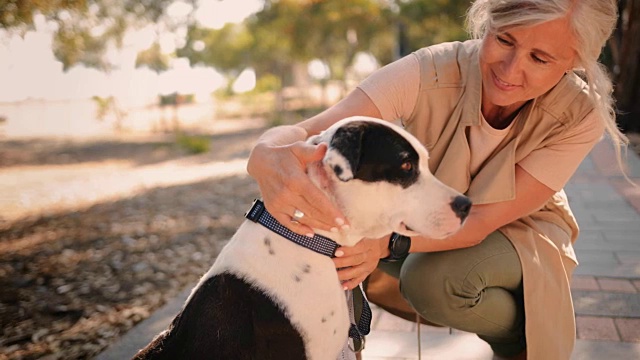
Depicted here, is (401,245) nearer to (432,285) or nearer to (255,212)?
(432,285)

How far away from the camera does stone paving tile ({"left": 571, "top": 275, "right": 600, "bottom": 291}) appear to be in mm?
3652

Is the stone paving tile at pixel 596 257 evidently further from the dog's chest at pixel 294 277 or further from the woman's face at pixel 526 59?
the dog's chest at pixel 294 277

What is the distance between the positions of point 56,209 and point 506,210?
5721 millimetres

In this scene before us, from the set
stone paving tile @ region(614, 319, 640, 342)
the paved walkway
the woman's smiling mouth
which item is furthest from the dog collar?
stone paving tile @ region(614, 319, 640, 342)

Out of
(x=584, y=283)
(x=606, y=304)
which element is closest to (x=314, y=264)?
(x=606, y=304)

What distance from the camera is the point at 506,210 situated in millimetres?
2400

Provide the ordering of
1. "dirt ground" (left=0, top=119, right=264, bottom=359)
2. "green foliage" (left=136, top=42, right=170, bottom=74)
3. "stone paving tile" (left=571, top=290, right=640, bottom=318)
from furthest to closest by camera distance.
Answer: "green foliage" (left=136, top=42, right=170, bottom=74), "dirt ground" (left=0, top=119, right=264, bottom=359), "stone paving tile" (left=571, top=290, right=640, bottom=318)

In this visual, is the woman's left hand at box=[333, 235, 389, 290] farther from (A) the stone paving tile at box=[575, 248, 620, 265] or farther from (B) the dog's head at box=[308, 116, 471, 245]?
(A) the stone paving tile at box=[575, 248, 620, 265]

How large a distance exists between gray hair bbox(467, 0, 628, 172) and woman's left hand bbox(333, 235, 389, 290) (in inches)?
39.0

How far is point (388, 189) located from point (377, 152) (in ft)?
0.45

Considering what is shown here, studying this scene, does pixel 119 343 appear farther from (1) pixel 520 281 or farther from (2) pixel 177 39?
(2) pixel 177 39

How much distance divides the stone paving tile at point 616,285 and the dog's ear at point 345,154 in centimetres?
251

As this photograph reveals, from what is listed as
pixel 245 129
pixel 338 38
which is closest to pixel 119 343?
pixel 245 129

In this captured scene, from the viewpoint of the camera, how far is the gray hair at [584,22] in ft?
7.01
